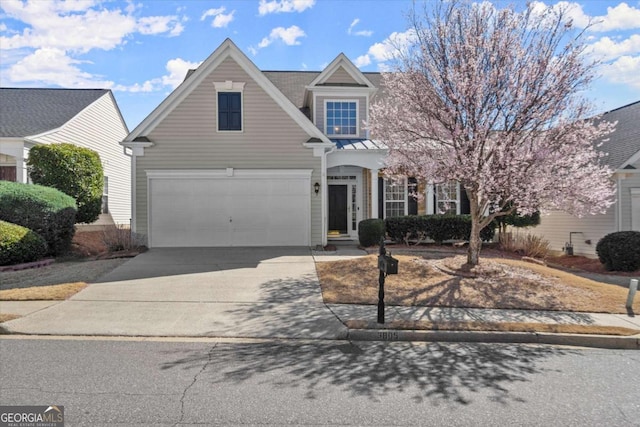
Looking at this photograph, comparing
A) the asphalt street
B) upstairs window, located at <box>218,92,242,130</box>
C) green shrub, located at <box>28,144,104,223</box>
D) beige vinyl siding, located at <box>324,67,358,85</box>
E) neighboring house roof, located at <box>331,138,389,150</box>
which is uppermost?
beige vinyl siding, located at <box>324,67,358,85</box>

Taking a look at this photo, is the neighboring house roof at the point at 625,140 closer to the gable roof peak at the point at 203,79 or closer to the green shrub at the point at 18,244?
the gable roof peak at the point at 203,79

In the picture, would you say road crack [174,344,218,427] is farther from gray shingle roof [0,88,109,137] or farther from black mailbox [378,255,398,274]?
gray shingle roof [0,88,109,137]

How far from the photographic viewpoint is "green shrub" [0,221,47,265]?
37.4 feet

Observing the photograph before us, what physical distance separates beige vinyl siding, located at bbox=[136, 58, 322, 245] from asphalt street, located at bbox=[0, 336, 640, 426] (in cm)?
944

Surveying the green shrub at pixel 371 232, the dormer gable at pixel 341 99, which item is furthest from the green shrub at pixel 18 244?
the dormer gable at pixel 341 99

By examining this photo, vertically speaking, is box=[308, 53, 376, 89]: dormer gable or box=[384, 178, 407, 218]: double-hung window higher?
box=[308, 53, 376, 89]: dormer gable

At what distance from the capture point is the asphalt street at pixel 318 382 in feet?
13.5

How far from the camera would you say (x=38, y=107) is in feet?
65.5

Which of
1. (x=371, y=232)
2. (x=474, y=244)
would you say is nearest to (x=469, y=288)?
(x=474, y=244)

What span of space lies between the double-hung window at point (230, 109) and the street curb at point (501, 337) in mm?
A: 10457

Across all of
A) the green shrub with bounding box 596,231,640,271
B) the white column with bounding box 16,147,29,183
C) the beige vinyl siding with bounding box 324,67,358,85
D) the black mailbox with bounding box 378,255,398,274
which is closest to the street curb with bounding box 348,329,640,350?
the black mailbox with bounding box 378,255,398,274

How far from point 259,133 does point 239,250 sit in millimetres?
4067

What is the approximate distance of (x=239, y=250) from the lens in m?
14.4

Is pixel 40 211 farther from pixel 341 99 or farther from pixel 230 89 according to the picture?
pixel 341 99
